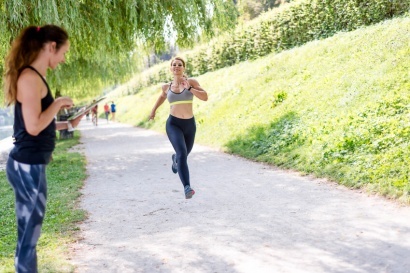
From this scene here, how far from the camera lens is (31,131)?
8.98ft

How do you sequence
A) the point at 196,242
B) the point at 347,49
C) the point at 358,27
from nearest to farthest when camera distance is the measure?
1. the point at 196,242
2. the point at 347,49
3. the point at 358,27

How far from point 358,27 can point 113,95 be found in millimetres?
44700

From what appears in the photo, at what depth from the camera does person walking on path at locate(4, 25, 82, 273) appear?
9.20 ft

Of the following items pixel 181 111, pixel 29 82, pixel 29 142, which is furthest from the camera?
pixel 181 111

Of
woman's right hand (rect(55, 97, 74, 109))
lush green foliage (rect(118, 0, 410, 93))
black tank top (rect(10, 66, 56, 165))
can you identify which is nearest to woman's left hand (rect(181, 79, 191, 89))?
woman's right hand (rect(55, 97, 74, 109))

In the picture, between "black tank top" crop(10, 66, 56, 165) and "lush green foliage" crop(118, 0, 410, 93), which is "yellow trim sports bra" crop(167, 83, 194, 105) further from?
"lush green foliage" crop(118, 0, 410, 93)

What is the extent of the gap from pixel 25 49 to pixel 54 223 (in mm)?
3165

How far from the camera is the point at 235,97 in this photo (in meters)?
16.6

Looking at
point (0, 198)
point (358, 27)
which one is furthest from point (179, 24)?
point (358, 27)

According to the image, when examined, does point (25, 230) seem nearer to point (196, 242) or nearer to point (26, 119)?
point (26, 119)

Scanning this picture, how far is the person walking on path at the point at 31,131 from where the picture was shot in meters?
2.80

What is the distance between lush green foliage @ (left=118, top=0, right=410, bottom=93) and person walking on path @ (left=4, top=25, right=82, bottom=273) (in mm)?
8255

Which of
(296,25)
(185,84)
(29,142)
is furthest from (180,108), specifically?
(296,25)

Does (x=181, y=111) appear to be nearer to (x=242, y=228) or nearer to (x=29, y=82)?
(x=242, y=228)
